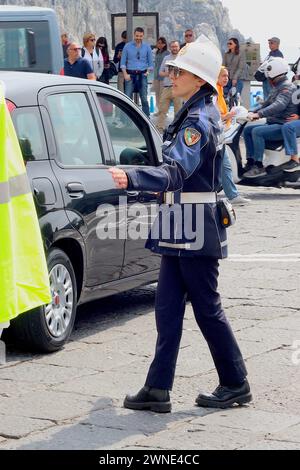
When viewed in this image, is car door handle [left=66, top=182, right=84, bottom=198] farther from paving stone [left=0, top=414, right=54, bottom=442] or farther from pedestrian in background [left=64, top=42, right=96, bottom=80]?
pedestrian in background [left=64, top=42, right=96, bottom=80]

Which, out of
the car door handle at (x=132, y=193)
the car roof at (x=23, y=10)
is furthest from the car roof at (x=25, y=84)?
the car roof at (x=23, y=10)

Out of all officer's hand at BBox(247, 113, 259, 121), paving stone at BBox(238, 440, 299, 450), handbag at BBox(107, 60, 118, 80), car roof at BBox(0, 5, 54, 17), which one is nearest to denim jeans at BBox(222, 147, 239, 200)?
officer's hand at BBox(247, 113, 259, 121)

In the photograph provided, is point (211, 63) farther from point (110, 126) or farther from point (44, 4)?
point (44, 4)

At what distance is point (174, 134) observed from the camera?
6078mm

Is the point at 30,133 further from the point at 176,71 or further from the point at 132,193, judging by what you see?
the point at 176,71

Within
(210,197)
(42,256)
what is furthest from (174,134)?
(42,256)

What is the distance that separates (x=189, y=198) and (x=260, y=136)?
10662 millimetres

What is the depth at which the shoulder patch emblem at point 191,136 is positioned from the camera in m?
5.91

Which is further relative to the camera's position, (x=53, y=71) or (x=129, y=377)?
(x=53, y=71)

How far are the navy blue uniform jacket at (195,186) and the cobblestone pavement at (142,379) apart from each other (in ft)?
2.63

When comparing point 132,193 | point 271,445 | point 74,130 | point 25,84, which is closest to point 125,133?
point 132,193

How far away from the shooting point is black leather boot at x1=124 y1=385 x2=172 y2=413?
6.12 m

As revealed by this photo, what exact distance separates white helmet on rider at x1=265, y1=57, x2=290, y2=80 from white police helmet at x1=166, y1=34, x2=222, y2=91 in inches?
396
